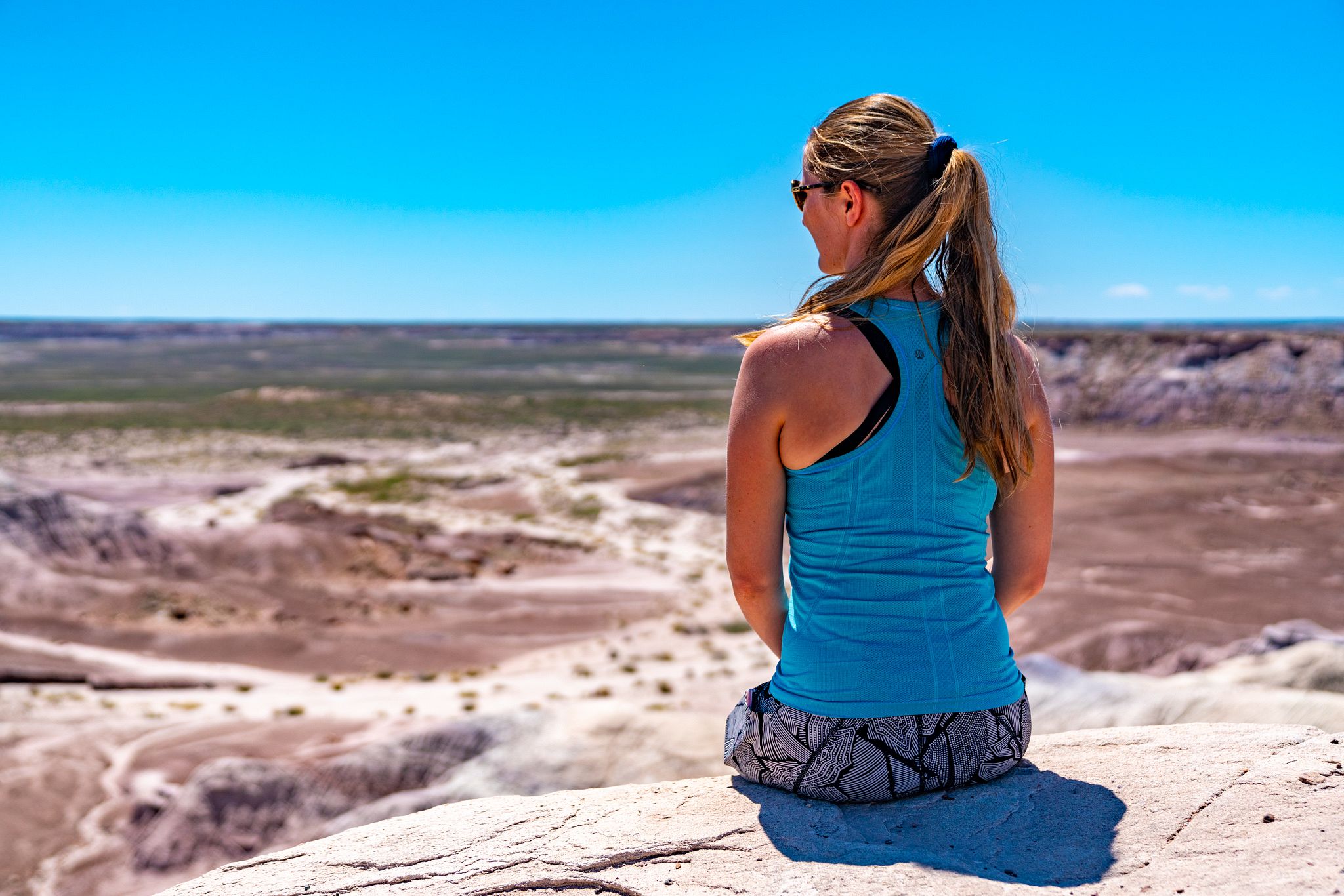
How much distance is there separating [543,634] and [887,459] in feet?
→ 39.9

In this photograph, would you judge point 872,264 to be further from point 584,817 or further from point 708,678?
point 708,678

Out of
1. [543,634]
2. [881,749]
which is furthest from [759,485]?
[543,634]

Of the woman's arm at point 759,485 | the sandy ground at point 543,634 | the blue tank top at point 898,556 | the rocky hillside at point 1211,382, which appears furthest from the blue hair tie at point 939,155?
the rocky hillside at point 1211,382

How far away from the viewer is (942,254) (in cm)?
213

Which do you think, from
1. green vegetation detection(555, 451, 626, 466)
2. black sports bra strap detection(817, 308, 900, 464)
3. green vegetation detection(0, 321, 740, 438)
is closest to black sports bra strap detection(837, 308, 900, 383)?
black sports bra strap detection(817, 308, 900, 464)

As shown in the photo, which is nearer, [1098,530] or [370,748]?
[370,748]

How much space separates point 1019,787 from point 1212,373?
39.7 m

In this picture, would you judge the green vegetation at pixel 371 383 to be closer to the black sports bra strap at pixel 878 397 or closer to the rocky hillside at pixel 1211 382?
the black sports bra strap at pixel 878 397

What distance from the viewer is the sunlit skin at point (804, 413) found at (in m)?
1.97

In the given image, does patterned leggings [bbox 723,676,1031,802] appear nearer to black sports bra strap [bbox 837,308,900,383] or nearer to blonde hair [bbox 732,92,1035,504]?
blonde hair [bbox 732,92,1035,504]

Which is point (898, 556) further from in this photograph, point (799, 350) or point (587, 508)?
point (587, 508)

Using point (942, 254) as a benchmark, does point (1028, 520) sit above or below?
below

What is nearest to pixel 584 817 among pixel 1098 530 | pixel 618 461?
pixel 1098 530

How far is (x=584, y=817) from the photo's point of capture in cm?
236
